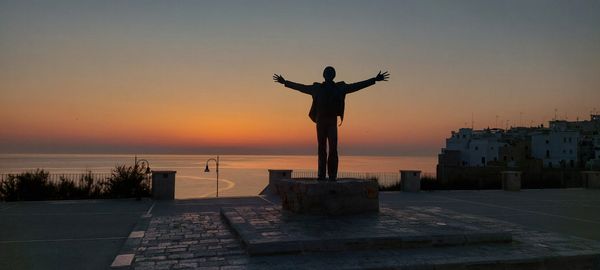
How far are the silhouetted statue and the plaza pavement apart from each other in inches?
119

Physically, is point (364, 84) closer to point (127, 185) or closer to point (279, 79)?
point (279, 79)

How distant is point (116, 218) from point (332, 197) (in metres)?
5.89

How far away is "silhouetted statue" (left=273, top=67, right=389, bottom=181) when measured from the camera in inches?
417

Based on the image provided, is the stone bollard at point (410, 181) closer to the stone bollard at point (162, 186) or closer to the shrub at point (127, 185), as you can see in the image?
the stone bollard at point (162, 186)

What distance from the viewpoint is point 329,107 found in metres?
10.6

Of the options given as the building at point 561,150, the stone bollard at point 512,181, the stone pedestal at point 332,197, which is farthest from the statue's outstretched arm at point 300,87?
the building at point 561,150

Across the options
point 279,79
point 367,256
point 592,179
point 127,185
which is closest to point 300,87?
point 279,79

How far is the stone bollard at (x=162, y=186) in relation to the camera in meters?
16.2

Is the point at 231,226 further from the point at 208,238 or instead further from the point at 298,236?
the point at 298,236

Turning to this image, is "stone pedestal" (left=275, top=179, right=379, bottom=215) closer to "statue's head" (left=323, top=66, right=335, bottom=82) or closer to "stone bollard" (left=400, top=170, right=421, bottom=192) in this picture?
"statue's head" (left=323, top=66, right=335, bottom=82)

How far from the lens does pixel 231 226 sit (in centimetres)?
894

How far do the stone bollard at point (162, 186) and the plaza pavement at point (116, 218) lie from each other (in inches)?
21.1

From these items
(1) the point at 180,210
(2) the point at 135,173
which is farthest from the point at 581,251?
(2) the point at 135,173

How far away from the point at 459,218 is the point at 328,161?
3250 mm
